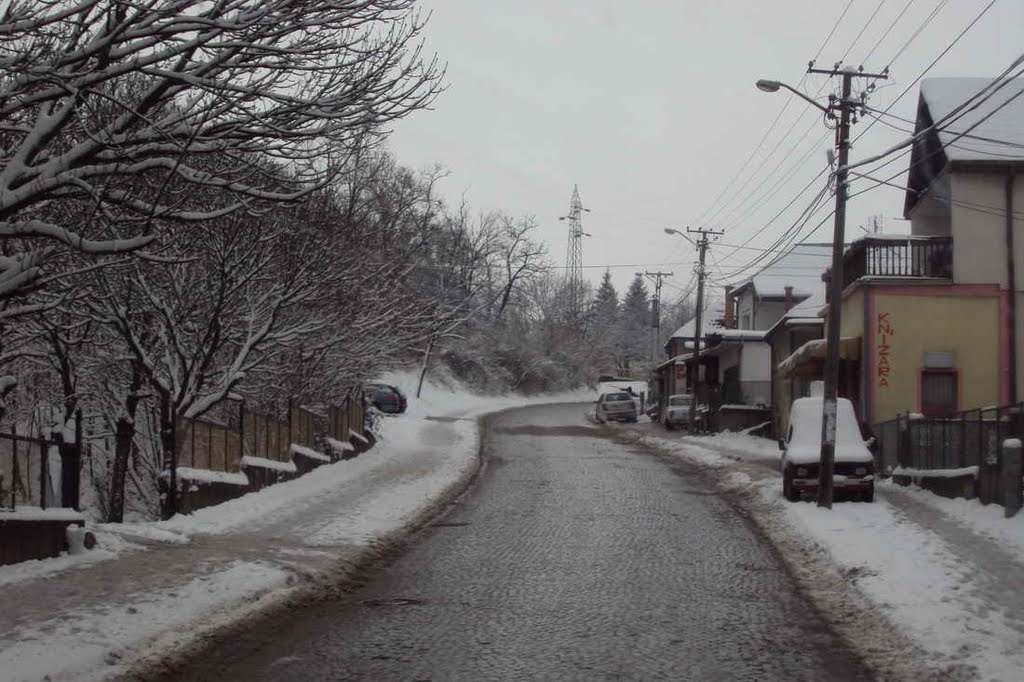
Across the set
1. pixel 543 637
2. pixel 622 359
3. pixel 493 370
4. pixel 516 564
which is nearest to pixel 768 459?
pixel 516 564

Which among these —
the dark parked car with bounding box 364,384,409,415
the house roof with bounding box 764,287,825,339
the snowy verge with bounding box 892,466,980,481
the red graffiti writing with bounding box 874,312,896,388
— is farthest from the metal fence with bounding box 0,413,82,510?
the dark parked car with bounding box 364,384,409,415

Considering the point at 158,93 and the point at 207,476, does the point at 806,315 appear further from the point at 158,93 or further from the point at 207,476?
the point at 158,93

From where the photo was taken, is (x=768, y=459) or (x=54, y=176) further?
(x=768, y=459)

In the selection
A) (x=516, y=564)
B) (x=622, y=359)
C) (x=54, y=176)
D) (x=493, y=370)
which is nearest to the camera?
(x=54, y=176)

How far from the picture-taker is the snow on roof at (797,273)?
51094mm

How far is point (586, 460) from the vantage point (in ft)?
99.5

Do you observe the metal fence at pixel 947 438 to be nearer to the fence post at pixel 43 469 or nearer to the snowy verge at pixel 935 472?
the snowy verge at pixel 935 472

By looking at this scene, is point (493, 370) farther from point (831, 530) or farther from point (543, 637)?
point (543, 637)

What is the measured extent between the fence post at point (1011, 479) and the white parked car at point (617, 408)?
140 ft

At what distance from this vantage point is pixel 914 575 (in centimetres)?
1135

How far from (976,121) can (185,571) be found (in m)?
24.4

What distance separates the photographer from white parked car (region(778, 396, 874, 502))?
1909 cm

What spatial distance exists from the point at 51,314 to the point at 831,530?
11.8m

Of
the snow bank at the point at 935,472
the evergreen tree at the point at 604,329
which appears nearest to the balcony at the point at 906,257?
the snow bank at the point at 935,472
